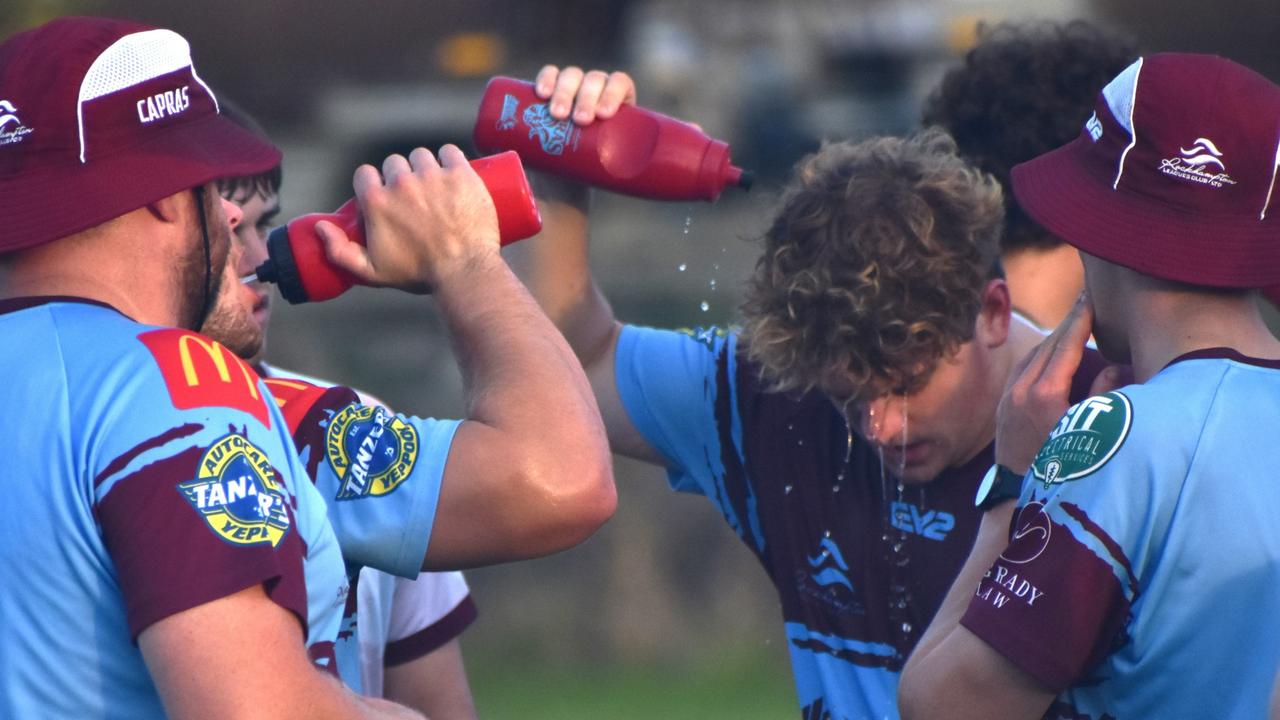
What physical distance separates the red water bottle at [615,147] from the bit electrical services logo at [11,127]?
1297 mm

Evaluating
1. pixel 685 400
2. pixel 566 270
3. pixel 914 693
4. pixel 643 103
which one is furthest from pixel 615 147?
pixel 643 103

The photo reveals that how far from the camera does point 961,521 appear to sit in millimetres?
3459

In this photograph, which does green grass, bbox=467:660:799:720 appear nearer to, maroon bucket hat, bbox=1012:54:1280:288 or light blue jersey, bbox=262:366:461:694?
light blue jersey, bbox=262:366:461:694

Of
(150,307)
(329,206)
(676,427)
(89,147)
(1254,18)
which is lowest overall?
(1254,18)

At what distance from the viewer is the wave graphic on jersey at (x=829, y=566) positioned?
3559 mm

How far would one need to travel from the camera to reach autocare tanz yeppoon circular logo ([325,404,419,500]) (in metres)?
2.69

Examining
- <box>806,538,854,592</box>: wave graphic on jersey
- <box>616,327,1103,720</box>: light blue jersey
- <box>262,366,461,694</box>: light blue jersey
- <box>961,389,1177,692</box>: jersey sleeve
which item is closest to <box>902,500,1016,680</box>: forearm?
<box>961,389,1177,692</box>: jersey sleeve

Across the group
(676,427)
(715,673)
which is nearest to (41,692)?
(676,427)

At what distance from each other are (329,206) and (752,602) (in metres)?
8.18

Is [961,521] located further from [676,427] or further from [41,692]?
[41,692]

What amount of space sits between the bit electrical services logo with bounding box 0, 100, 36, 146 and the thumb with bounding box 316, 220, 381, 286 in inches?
23.8

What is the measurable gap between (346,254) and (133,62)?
1.80ft

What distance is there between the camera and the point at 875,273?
3.40 metres

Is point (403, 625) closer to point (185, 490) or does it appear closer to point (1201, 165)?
point (185, 490)
